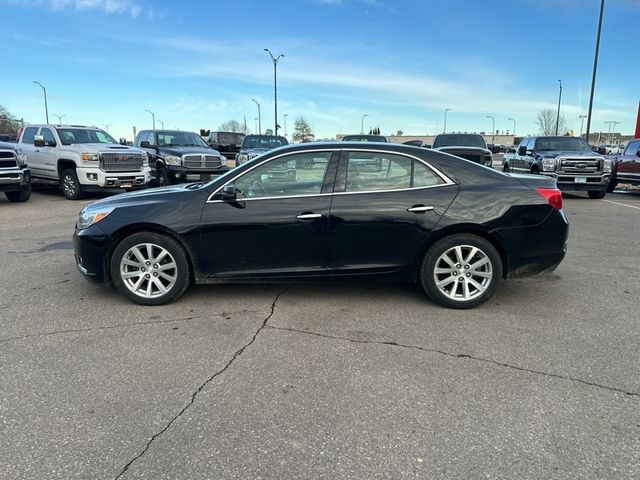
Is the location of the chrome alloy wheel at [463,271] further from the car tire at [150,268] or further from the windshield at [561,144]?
the windshield at [561,144]

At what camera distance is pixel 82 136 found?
13828 mm

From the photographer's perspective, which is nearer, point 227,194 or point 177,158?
point 227,194

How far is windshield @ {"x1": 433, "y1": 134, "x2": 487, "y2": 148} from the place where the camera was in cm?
1600

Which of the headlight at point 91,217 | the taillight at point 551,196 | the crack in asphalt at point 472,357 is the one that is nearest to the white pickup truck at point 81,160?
the headlight at point 91,217

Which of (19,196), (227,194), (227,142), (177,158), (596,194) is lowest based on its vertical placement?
(19,196)

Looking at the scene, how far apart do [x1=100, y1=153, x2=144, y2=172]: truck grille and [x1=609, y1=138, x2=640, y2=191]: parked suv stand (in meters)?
15.3

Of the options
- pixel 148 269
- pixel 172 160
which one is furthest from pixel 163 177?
pixel 148 269

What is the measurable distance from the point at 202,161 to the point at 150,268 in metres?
10.6

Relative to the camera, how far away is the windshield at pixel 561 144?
48.5 feet

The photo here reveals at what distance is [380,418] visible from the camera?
2844 mm

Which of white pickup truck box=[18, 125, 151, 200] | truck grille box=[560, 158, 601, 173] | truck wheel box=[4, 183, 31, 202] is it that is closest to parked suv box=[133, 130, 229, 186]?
white pickup truck box=[18, 125, 151, 200]

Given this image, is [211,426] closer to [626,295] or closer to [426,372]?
[426,372]

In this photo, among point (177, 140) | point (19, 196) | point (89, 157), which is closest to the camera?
point (89, 157)

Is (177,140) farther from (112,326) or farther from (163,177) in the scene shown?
(112,326)
